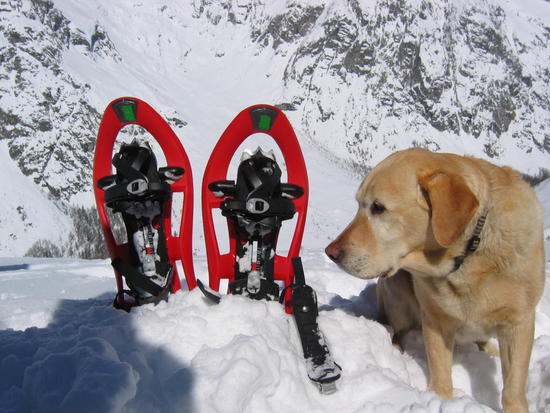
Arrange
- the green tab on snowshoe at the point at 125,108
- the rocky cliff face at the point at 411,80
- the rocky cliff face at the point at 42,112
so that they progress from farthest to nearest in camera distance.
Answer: the rocky cliff face at the point at 411,80 → the rocky cliff face at the point at 42,112 → the green tab on snowshoe at the point at 125,108

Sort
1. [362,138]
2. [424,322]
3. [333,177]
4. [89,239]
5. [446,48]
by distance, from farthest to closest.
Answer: [446,48], [362,138], [333,177], [89,239], [424,322]

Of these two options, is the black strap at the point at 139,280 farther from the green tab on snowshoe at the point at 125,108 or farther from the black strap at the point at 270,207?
the green tab on snowshoe at the point at 125,108

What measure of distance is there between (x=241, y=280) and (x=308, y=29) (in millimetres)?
84626

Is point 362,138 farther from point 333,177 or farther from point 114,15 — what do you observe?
point 114,15

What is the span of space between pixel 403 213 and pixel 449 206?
0.24 meters

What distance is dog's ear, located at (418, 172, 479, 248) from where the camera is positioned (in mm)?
1962

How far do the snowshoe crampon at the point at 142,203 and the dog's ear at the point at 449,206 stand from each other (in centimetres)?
201


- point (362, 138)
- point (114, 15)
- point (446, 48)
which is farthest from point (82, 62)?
point (446, 48)

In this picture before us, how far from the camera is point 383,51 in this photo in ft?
249

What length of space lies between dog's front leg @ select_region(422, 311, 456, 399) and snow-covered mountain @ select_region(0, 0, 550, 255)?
104ft

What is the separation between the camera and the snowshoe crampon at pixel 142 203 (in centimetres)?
310

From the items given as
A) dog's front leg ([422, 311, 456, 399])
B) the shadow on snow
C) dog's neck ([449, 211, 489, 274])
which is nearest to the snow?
the shadow on snow

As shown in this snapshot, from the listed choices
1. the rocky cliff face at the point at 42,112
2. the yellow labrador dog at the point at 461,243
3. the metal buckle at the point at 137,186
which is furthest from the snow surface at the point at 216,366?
the rocky cliff face at the point at 42,112

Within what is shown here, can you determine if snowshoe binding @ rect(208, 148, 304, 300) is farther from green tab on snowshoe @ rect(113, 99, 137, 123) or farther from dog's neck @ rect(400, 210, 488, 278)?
dog's neck @ rect(400, 210, 488, 278)
